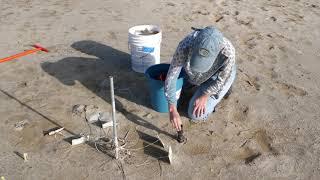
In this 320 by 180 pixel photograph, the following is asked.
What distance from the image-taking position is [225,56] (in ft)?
11.6

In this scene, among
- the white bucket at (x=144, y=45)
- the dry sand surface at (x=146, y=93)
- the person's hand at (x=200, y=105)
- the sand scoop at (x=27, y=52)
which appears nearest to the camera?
the dry sand surface at (x=146, y=93)

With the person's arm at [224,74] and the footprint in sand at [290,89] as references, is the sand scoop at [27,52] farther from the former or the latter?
the footprint in sand at [290,89]

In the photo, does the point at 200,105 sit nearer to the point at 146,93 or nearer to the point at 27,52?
the point at 146,93

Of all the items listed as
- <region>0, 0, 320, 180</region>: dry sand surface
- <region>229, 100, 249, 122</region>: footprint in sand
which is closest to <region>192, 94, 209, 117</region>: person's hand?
<region>0, 0, 320, 180</region>: dry sand surface

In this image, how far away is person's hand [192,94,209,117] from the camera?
3.74 m

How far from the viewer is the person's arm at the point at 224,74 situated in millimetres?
3512

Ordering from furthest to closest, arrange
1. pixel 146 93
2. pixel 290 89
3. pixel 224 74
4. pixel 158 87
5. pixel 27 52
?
pixel 27 52
pixel 290 89
pixel 146 93
pixel 158 87
pixel 224 74

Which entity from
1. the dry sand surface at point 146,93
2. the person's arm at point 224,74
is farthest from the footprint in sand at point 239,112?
the person's arm at point 224,74

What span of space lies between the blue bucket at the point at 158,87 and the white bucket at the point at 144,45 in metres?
0.43

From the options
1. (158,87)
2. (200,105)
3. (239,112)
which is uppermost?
(158,87)

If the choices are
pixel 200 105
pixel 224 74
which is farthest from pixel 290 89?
pixel 200 105

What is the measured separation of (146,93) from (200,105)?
877mm

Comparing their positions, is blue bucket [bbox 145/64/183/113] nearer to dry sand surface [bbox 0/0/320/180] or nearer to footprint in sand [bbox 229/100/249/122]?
dry sand surface [bbox 0/0/320/180]

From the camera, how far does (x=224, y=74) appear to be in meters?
3.66
